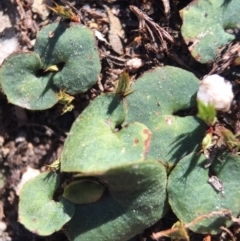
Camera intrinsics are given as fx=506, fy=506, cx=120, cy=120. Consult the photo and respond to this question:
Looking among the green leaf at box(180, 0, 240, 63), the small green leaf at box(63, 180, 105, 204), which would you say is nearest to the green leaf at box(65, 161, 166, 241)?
the small green leaf at box(63, 180, 105, 204)

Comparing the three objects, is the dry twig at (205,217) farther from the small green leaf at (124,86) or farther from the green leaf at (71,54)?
the green leaf at (71,54)

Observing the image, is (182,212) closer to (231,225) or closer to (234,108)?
(231,225)

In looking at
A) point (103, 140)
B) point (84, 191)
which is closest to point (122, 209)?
point (84, 191)

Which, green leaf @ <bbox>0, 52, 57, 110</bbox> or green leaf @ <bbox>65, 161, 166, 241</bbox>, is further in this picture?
green leaf @ <bbox>0, 52, 57, 110</bbox>

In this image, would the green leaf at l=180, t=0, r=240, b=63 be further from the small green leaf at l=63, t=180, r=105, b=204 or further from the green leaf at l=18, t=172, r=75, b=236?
the green leaf at l=18, t=172, r=75, b=236

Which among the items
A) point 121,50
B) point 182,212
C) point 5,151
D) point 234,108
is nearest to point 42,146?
point 5,151

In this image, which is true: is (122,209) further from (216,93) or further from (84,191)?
(216,93)
